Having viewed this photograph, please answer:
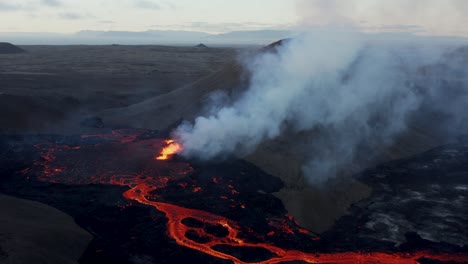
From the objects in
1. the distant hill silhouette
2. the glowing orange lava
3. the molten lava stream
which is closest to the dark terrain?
the molten lava stream

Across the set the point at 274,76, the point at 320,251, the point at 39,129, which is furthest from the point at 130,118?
the point at 320,251

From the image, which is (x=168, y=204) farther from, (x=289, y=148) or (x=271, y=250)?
(x=289, y=148)

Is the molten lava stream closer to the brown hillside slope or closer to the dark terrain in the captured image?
the dark terrain

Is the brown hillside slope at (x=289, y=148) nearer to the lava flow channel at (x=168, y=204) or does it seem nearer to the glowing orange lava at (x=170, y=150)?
the lava flow channel at (x=168, y=204)

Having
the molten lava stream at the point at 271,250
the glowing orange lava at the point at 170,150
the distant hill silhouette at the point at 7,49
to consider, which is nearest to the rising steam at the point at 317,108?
the glowing orange lava at the point at 170,150

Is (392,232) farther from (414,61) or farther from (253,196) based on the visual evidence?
(414,61)

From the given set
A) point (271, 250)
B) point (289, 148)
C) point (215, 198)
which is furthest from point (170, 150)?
point (271, 250)
